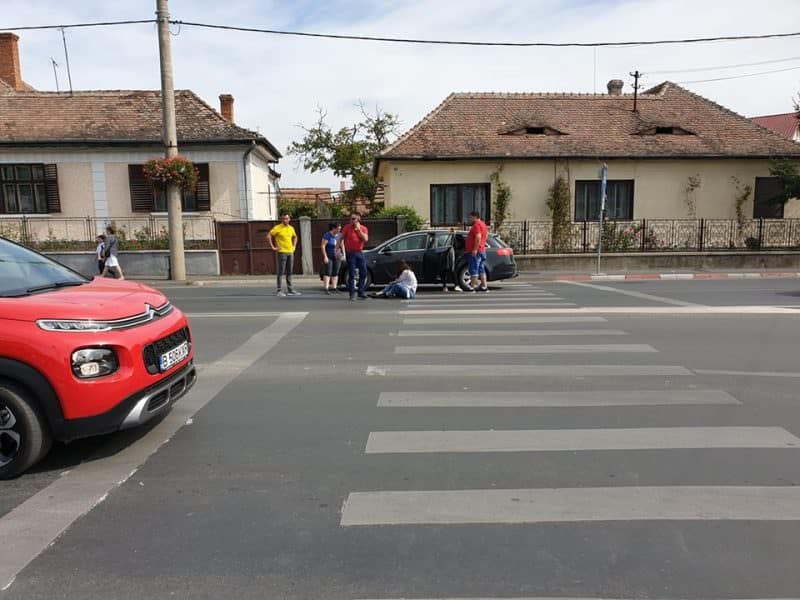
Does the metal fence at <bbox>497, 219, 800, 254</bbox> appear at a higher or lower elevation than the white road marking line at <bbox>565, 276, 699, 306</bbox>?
higher

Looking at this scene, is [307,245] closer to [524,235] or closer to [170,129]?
[170,129]

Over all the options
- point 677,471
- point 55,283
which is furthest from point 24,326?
point 677,471

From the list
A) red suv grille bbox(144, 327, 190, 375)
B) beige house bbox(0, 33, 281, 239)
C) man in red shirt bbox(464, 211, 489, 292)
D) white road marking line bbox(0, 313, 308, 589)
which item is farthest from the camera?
beige house bbox(0, 33, 281, 239)

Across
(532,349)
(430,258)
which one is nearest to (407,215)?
(430,258)

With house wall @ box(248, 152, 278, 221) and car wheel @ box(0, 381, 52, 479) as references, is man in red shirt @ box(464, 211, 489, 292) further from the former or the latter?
car wheel @ box(0, 381, 52, 479)

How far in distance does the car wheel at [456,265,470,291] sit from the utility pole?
8200mm

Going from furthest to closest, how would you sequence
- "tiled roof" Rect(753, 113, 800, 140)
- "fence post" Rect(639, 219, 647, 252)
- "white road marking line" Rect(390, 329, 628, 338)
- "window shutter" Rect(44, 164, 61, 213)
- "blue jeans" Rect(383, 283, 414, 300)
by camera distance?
"tiled roof" Rect(753, 113, 800, 140)
"fence post" Rect(639, 219, 647, 252)
"window shutter" Rect(44, 164, 61, 213)
"blue jeans" Rect(383, 283, 414, 300)
"white road marking line" Rect(390, 329, 628, 338)

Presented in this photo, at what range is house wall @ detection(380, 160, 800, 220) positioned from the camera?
23.0m

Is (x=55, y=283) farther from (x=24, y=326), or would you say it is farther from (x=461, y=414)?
(x=461, y=414)

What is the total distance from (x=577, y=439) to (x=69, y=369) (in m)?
3.55

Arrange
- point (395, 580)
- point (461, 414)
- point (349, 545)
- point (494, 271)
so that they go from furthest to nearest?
1. point (494, 271)
2. point (461, 414)
3. point (349, 545)
4. point (395, 580)

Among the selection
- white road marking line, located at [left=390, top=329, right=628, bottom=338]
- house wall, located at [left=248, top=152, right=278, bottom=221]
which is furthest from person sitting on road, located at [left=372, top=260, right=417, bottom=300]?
house wall, located at [left=248, top=152, right=278, bottom=221]

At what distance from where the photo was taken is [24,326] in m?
3.84

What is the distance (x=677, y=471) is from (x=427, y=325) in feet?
19.0
